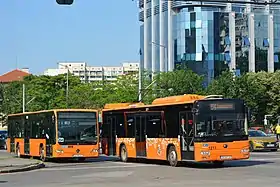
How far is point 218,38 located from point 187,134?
74.4 meters

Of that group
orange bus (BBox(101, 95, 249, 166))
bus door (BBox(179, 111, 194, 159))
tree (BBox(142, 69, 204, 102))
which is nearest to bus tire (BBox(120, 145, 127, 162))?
orange bus (BBox(101, 95, 249, 166))

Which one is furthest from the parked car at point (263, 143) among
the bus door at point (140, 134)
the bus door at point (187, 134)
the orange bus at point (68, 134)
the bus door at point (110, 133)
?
the bus door at point (187, 134)

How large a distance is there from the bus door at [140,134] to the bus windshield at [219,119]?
5.33 m

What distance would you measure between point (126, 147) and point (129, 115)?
1.64 metres

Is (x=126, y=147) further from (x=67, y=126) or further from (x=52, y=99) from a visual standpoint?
(x=52, y=99)

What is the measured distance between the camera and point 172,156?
2748 centimetres

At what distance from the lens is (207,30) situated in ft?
320

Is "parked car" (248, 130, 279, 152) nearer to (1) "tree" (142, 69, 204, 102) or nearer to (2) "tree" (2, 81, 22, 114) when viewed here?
(1) "tree" (142, 69, 204, 102)

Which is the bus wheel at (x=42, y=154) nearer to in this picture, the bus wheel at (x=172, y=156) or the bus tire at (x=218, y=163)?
the bus wheel at (x=172, y=156)

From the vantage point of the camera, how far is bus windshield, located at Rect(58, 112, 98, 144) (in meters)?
31.6

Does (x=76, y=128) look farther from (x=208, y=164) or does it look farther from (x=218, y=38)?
(x=218, y=38)

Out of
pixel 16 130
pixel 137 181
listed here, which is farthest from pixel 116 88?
pixel 137 181

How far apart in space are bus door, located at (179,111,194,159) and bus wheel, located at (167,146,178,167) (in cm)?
83

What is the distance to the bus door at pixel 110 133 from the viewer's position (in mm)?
33875
